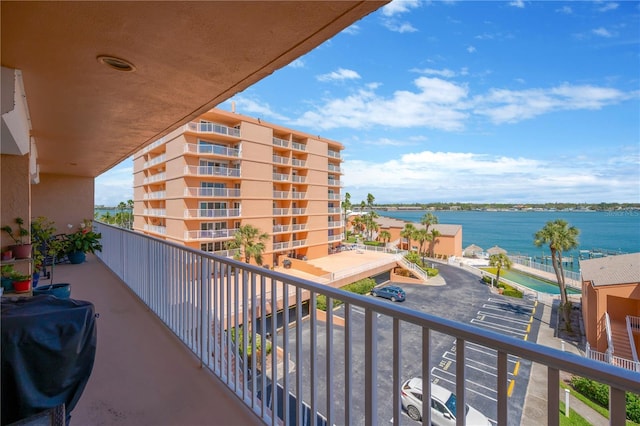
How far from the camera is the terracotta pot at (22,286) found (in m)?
2.83

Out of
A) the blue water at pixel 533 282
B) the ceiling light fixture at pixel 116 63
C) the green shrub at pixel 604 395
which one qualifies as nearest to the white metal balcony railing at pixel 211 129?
the ceiling light fixture at pixel 116 63

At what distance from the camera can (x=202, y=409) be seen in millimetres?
1818

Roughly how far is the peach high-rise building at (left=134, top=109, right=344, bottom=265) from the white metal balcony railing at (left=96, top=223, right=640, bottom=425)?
15797mm

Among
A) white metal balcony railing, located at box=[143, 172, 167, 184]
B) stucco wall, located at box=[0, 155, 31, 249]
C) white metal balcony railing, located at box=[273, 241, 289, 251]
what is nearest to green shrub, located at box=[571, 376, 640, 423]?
stucco wall, located at box=[0, 155, 31, 249]

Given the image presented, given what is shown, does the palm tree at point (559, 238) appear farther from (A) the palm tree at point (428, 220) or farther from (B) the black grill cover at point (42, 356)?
(B) the black grill cover at point (42, 356)

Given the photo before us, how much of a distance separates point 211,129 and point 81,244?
47.6ft

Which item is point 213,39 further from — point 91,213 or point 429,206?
point 429,206

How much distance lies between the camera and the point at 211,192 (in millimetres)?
19219

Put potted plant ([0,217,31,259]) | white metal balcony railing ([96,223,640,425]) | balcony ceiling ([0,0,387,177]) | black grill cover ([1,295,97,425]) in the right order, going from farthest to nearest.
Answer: potted plant ([0,217,31,259])
balcony ceiling ([0,0,387,177])
black grill cover ([1,295,97,425])
white metal balcony railing ([96,223,640,425])

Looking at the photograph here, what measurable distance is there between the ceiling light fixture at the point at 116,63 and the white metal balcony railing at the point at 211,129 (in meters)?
17.9

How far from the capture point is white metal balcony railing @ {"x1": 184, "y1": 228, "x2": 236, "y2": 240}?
18.5 metres

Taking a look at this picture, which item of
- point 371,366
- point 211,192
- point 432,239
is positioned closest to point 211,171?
point 211,192

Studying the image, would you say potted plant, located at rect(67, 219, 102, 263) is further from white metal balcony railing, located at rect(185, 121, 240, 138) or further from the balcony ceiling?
white metal balcony railing, located at rect(185, 121, 240, 138)

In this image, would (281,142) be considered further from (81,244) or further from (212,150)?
(81,244)
